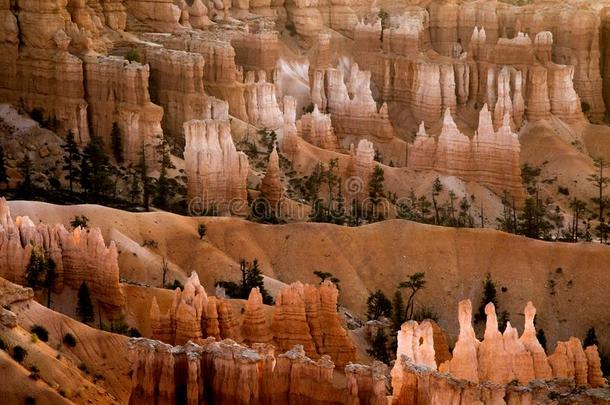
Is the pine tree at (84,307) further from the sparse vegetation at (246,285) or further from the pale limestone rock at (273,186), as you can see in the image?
the pale limestone rock at (273,186)

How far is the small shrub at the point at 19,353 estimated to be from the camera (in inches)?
2270

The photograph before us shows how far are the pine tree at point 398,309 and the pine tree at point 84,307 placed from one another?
48.7ft

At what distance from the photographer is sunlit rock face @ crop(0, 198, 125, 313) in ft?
231

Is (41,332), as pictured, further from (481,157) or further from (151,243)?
(481,157)

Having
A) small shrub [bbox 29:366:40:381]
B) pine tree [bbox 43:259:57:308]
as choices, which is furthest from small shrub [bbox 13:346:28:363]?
pine tree [bbox 43:259:57:308]

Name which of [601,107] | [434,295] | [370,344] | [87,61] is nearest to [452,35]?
[601,107]

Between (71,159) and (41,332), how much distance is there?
3244 cm

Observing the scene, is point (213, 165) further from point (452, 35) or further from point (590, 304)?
point (452, 35)

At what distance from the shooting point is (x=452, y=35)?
133 m

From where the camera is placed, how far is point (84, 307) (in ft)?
228

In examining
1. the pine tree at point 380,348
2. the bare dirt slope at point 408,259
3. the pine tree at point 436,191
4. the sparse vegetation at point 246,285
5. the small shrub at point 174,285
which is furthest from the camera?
the pine tree at point 436,191

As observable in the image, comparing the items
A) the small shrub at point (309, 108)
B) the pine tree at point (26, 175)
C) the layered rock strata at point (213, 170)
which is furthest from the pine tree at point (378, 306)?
the small shrub at point (309, 108)

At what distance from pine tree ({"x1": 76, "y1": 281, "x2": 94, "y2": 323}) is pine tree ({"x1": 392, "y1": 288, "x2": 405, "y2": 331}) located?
48.7ft

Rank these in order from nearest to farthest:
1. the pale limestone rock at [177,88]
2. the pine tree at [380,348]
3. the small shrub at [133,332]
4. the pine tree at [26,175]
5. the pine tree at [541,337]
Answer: the small shrub at [133,332], the pine tree at [380,348], the pine tree at [541,337], the pine tree at [26,175], the pale limestone rock at [177,88]
